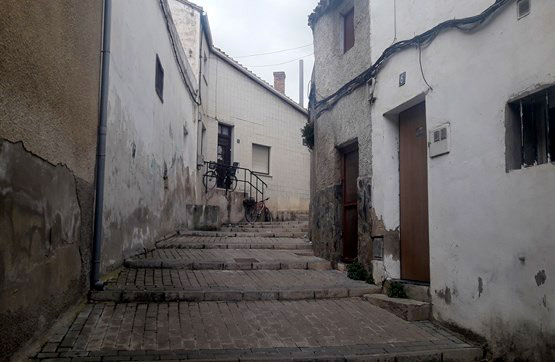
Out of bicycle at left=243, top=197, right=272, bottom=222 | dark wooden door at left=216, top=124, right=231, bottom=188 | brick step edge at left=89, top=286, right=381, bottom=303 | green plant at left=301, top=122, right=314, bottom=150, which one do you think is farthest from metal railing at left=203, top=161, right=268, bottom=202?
brick step edge at left=89, top=286, right=381, bottom=303

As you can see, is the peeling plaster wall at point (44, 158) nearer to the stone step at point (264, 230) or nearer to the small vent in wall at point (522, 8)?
the small vent in wall at point (522, 8)

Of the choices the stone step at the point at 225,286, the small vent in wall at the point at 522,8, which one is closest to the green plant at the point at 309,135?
the stone step at the point at 225,286

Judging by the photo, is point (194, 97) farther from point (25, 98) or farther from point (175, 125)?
point (25, 98)

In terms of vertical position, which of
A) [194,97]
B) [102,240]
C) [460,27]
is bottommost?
[102,240]

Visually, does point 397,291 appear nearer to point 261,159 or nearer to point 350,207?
point 350,207

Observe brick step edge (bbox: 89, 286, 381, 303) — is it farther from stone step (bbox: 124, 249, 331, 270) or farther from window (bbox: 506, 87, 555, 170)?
window (bbox: 506, 87, 555, 170)

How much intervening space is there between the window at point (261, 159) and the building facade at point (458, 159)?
36.5 feet

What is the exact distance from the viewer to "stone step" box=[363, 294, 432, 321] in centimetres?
489

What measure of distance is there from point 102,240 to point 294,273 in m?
2.91

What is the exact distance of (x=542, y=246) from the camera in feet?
11.3

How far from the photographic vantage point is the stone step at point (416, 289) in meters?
5.06

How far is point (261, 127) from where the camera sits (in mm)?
18625

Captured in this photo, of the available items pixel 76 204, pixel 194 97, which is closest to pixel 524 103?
pixel 76 204

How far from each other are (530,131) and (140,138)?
5.49 m
